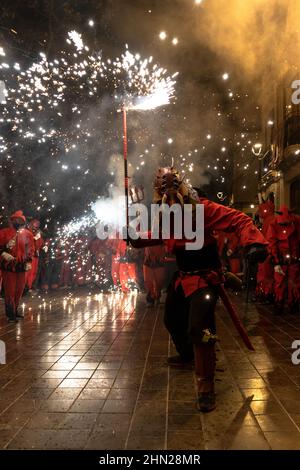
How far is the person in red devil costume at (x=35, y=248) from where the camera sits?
11816 millimetres

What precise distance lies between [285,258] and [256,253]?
4916mm

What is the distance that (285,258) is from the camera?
819 centimetres

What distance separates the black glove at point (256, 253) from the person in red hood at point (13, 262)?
5.11 metres

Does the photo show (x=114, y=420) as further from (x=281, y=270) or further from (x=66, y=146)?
(x=66, y=146)

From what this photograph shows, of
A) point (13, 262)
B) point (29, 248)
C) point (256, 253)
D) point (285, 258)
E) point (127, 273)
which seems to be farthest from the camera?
point (127, 273)

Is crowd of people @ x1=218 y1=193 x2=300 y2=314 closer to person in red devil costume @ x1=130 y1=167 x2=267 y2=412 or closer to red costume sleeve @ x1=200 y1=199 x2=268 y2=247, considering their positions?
person in red devil costume @ x1=130 y1=167 x2=267 y2=412

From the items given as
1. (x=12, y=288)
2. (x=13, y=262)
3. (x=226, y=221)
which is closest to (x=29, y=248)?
Answer: (x=13, y=262)

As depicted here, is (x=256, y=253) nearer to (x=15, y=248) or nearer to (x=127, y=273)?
(x=15, y=248)

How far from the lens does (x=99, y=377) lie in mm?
4430

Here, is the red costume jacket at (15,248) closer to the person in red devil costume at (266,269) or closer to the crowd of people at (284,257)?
the crowd of people at (284,257)

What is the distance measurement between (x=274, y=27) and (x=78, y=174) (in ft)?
34.0

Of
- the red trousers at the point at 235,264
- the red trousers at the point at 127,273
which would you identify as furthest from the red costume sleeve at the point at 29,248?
the red trousers at the point at 235,264

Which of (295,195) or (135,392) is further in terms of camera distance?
(295,195)

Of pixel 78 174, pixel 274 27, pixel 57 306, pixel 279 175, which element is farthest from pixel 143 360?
pixel 279 175
